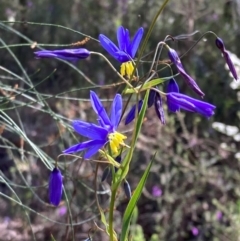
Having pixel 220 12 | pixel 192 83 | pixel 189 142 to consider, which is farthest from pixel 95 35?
pixel 192 83

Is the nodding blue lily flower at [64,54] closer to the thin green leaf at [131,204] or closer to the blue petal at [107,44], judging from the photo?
the blue petal at [107,44]

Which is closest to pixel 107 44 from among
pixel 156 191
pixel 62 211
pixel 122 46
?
Result: pixel 122 46

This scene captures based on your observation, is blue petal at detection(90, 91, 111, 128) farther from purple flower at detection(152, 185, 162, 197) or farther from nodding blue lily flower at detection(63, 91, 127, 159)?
purple flower at detection(152, 185, 162, 197)

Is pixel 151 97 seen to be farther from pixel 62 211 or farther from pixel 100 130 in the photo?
pixel 62 211

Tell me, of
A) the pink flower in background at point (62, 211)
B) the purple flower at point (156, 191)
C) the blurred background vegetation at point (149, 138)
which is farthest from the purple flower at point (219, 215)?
the pink flower in background at point (62, 211)

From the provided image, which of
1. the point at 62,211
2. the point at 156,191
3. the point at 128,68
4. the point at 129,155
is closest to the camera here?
the point at 129,155

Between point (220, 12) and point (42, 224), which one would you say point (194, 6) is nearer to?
point (220, 12)

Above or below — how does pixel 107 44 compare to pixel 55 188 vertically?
above
